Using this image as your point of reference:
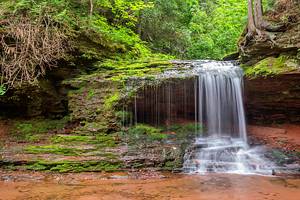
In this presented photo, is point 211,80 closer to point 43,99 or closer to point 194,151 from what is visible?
point 194,151

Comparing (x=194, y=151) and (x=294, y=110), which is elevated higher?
(x=294, y=110)

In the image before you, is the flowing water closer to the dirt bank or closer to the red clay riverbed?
the dirt bank

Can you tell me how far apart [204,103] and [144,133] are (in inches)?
103

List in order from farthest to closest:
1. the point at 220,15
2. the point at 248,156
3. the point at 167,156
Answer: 1. the point at 220,15
2. the point at 248,156
3. the point at 167,156

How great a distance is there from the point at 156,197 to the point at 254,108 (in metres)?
7.47

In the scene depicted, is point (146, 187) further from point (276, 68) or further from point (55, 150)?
point (276, 68)

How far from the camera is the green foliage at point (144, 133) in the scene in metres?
10.1

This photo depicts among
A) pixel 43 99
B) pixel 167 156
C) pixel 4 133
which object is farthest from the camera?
pixel 43 99

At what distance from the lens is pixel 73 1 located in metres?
13.6

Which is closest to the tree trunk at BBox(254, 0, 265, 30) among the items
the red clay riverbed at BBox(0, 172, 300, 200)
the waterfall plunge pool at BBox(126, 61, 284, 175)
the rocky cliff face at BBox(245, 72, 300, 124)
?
the waterfall plunge pool at BBox(126, 61, 284, 175)

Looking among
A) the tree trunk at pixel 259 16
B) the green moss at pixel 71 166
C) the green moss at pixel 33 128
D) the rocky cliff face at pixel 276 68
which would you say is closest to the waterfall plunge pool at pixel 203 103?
the rocky cliff face at pixel 276 68

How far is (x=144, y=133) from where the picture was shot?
10.3 m

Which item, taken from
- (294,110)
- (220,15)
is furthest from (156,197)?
(220,15)

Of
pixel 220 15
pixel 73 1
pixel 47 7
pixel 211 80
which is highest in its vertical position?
pixel 220 15
